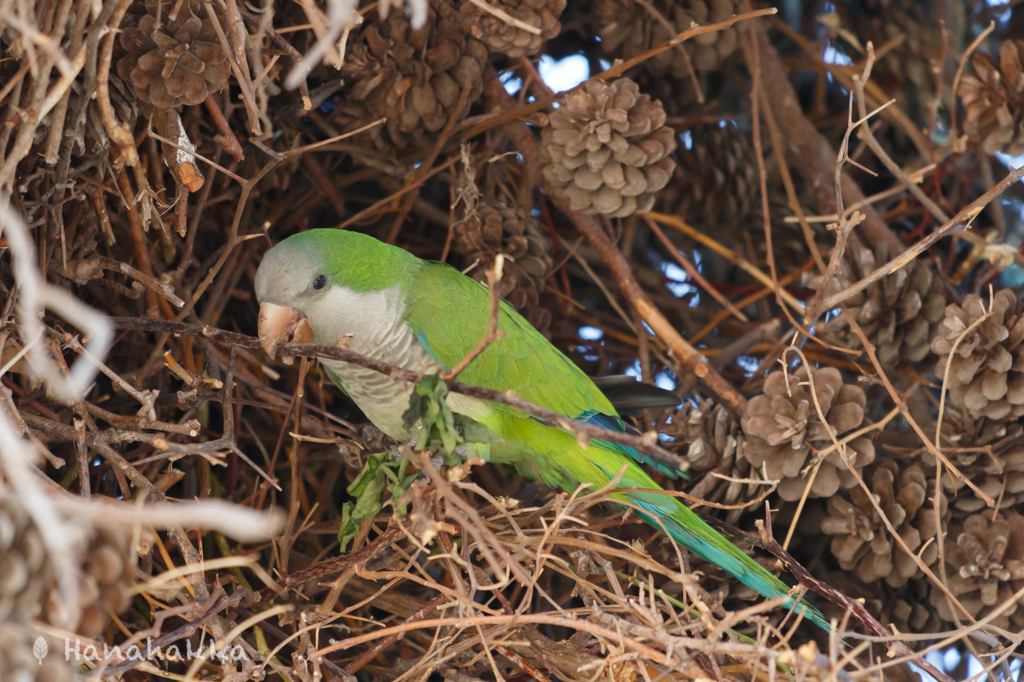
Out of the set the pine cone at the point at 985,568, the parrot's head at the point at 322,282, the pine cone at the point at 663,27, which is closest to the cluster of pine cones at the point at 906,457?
the pine cone at the point at 985,568

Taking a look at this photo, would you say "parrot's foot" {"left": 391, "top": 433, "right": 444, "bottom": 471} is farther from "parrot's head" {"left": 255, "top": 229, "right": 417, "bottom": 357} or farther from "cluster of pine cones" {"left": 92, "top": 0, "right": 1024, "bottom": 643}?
"cluster of pine cones" {"left": 92, "top": 0, "right": 1024, "bottom": 643}

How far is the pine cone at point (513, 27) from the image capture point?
1457 mm

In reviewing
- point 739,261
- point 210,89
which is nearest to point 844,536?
point 739,261

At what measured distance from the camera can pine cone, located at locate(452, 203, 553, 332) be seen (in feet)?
5.46

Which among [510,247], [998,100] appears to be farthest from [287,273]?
[998,100]

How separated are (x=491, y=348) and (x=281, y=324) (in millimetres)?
398

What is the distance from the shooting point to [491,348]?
5.24ft

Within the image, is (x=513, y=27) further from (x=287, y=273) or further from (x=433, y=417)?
(x=433, y=417)

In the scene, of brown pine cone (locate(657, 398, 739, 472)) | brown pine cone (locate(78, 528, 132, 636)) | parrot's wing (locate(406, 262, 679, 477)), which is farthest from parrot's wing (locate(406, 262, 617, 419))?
brown pine cone (locate(78, 528, 132, 636))

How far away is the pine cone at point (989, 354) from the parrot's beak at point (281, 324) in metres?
1.17

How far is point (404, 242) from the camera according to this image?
1910 mm

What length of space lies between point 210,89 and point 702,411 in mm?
1035

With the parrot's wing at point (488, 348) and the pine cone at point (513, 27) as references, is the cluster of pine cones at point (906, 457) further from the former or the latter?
the pine cone at point (513, 27)

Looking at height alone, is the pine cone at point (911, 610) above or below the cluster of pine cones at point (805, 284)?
below
